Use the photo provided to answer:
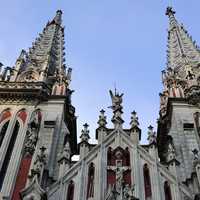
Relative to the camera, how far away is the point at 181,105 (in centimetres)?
2383

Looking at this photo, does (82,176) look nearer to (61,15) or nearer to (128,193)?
(128,193)

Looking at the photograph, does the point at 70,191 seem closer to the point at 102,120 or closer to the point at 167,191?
the point at 167,191

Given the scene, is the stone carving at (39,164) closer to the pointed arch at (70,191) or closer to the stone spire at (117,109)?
the pointed arch at (70,191)

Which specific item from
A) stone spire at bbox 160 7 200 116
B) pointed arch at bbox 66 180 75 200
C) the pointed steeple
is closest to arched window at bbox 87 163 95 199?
pointed arch at bbox 66 180 75 200

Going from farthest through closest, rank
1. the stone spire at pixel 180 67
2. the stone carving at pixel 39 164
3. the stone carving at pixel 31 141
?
1. the stone spire at pixel 180 67
2. the stone carving at pixel 31 141
3. the stone carving at pixel 39 164

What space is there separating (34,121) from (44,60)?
8.02 m

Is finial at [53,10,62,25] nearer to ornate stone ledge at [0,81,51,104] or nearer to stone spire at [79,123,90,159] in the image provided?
ornate stone ledge at [0,81,51,104]

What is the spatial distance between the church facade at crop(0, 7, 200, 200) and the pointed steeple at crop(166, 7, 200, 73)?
82 centimetres

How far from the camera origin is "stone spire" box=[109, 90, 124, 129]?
21722 mm

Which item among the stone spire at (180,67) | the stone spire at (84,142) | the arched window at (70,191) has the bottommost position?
the arched window at (70,191)

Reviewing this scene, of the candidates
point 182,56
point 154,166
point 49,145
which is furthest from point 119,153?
point 182,56

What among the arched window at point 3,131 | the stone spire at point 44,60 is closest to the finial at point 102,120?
the arched window at point 3,131

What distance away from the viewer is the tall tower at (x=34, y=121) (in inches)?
736

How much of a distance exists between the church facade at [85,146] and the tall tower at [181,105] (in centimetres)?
4
